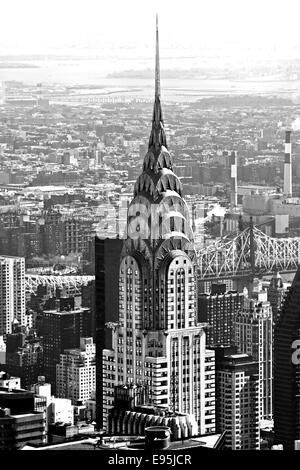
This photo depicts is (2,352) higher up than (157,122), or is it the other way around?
(157,122)

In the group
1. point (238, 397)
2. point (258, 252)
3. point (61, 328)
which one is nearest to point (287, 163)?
point (258, 252)

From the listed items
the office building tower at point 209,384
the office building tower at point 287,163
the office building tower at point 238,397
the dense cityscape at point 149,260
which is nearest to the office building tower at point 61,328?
the dense cityscape at point 149,260

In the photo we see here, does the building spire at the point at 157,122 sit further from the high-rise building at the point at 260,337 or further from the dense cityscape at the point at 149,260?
the high-rise building at the point at 260,337

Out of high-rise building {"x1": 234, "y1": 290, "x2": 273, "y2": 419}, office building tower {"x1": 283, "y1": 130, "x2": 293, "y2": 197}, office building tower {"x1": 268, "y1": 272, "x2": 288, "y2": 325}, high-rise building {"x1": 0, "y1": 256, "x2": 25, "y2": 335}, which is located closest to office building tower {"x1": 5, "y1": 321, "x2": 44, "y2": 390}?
high-rise building {"x1": 0, "y1": 256, "x2": 25, "y2": 335}

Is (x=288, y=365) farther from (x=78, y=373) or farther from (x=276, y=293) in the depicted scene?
(x=78, y=373)
